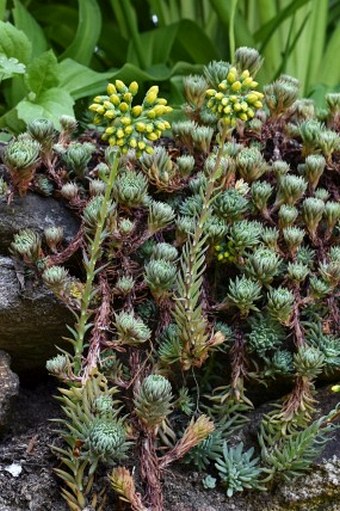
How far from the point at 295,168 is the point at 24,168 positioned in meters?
0.67

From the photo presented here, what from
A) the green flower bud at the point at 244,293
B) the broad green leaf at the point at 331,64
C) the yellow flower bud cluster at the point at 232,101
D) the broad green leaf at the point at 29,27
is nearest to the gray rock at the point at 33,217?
the green flower bud at the point at 244,293

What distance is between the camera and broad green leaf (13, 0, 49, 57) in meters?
2.33

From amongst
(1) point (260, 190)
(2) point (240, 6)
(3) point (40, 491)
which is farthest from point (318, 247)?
(2) point (240, 6)

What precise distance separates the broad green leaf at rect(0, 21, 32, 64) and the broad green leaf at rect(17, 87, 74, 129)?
0.42 feet

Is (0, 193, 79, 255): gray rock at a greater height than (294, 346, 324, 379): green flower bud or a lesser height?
greater

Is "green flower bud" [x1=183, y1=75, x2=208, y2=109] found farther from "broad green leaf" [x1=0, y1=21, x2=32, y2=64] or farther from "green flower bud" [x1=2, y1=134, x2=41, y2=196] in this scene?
"broad green leaf" [x1=0, y1=21, x2=32, y2=64]

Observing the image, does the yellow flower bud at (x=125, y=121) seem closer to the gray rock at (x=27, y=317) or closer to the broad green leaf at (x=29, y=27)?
the gray rock at (x=27, y=317)

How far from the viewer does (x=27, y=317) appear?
145 cm

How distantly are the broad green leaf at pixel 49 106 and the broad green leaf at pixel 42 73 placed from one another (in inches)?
1.1

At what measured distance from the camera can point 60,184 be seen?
155 centimetres

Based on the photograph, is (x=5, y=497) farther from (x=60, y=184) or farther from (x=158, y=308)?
(x=60, y=184)

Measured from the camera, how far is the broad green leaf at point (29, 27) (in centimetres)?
233

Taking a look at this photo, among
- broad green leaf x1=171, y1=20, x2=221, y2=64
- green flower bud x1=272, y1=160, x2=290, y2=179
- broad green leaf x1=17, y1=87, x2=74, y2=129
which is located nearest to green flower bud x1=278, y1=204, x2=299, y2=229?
green flower bud x1=272, y1=160, x2=290, y2=179

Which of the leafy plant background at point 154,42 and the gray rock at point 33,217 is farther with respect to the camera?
the leafy plant background at point 154,42
